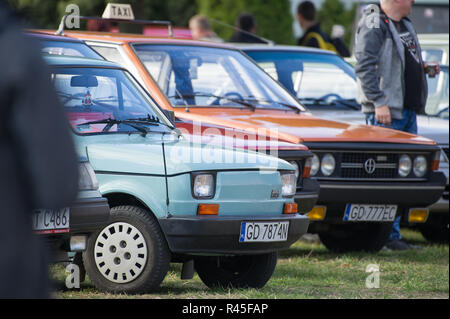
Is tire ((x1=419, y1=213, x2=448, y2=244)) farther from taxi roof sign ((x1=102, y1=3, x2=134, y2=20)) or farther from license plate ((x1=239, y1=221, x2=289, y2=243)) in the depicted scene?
license plate ((x1=239, y1=221, x2=289, y2=243))

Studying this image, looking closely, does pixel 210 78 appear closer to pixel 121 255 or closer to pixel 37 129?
pixel 121 255

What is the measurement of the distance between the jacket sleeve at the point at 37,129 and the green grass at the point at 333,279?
3.84m

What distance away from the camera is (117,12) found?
353 inches

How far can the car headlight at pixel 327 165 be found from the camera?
7.85 metres

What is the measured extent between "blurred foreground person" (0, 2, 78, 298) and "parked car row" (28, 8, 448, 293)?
9.75 feet

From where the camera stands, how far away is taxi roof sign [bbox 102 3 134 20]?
346 inches

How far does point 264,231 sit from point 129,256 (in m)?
0.82

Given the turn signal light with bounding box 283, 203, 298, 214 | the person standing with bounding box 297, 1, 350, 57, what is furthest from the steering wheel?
the turn signal light with bounding box 283, 203, 298, 214

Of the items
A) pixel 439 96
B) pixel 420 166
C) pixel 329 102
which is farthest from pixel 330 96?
pixel 420 166

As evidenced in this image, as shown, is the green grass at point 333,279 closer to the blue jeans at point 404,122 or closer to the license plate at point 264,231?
the license plate at point 264,231
